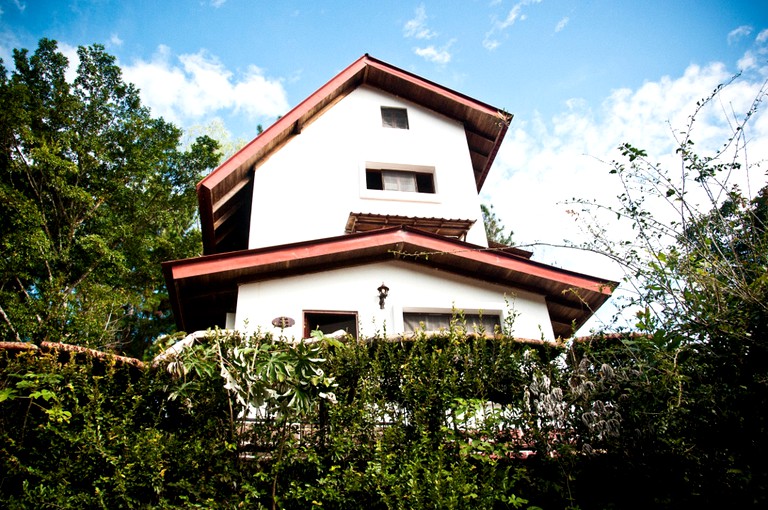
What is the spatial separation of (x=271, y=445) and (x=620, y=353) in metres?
3.24

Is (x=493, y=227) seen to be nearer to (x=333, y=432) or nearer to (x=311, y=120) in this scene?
(x=311, y=120)

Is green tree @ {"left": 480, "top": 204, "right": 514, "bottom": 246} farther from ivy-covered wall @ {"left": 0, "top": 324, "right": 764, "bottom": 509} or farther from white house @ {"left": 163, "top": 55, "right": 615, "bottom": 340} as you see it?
ivy-covered wall @ {"left": 0, "top": 324, "right": 764, "bottom": 509}

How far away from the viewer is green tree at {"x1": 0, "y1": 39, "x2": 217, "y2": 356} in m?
13.3

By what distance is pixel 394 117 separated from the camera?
1184 centimetres

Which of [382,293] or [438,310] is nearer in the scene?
[382,293]

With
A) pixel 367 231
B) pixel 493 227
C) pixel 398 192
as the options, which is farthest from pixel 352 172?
pixel 493 227

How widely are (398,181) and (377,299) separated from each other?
161 inches

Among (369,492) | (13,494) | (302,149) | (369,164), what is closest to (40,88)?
(302,149)

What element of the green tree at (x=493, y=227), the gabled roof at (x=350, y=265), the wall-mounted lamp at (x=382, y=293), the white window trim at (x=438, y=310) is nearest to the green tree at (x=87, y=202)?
the gabled roof at (x=350, y=265)

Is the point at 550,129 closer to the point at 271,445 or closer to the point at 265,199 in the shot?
the point at 271,445

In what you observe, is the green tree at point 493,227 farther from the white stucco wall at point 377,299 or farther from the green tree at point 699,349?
the green tree at point 699,349

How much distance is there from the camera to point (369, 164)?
1066 centimetres

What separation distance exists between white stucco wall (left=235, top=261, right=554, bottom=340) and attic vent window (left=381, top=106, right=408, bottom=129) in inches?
198

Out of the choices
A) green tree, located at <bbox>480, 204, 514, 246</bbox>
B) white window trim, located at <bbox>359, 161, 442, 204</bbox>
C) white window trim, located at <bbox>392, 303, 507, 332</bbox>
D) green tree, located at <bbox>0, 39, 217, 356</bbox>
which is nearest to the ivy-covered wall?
white window trim, located at <bbox>392, 303, 507, 332</bbox>
